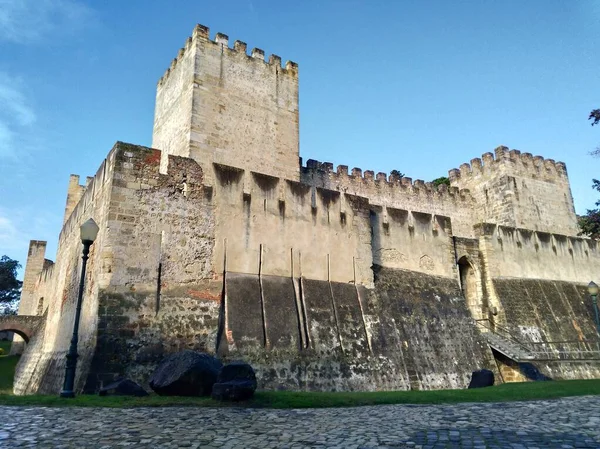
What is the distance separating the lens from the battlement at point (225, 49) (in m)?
19.4

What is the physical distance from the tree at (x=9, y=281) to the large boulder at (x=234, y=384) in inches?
1955

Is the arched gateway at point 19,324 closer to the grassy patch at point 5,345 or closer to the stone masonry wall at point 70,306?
the stone masonry wall at point 70,306

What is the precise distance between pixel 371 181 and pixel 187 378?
2153 centimetres

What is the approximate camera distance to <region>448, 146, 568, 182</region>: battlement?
29.9 meters

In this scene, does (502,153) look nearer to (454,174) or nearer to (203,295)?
(454,174)

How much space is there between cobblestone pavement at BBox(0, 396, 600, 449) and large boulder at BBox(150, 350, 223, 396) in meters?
1.10

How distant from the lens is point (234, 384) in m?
7.98

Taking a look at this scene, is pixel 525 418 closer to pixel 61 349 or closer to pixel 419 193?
pixel 61 349

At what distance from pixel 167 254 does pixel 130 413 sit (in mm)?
5549

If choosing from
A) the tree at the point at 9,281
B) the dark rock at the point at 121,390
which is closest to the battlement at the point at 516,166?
the dark rock at the point at 121,390

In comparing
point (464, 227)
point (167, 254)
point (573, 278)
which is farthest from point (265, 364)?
point (464, 227)

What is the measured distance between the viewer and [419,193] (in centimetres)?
2997

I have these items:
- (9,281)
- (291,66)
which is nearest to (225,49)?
(291,66)

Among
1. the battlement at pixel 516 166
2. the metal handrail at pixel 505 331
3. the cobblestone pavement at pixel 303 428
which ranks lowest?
the cobblestone pavement at pixel 303 428
